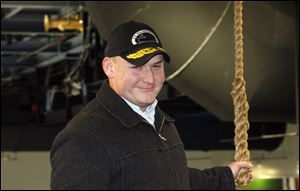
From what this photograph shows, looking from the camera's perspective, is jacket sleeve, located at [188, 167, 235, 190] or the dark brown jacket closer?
the dark brown jacket

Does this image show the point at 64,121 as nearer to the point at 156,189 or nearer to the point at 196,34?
the point at 196,34

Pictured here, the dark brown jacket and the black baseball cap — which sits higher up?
the black baseball cap

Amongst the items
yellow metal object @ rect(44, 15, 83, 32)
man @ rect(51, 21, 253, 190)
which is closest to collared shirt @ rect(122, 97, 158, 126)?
man @ rect(51, 21, 253, 190)

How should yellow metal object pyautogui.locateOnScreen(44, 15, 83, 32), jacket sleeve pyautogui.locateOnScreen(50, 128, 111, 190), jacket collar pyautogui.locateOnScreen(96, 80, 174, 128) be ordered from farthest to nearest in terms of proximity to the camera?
1. yellow metal object pyautogui.locateOnScreen(44, 15, 83, 32)
2. jacket collar pyautogui.locateOnScreen(96, 80, 174, 128)
3. jacket sleeve pyautogui.locateOnScreen(50, 128, 111, 190)

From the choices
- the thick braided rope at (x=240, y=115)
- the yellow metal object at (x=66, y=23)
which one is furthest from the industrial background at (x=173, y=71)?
the thick braided rope at (x=240, y=115)

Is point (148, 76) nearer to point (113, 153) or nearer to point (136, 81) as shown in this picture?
point (136, 81)

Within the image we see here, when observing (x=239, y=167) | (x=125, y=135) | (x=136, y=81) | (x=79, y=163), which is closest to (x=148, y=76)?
(x=136, y=81)

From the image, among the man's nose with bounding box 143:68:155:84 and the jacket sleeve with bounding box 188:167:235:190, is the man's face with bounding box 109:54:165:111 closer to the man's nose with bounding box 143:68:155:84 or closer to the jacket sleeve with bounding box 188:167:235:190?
the man's nose with bounding box 143:68:155:84

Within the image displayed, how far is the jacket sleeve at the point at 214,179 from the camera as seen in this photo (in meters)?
1.52

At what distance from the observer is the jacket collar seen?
1.22 m

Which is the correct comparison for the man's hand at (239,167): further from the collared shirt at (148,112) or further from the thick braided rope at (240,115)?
the collared shirt at (148,112)

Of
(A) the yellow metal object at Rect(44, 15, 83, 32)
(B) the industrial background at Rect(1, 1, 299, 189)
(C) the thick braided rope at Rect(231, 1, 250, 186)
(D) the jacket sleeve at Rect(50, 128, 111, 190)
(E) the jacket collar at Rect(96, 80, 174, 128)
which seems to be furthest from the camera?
(A) the yellow metal object at Rect(44, 15, 83, 32)

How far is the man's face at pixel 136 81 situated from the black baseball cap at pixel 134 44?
0.05 ft

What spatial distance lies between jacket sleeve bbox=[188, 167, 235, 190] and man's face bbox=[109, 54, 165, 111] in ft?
0.98
